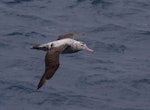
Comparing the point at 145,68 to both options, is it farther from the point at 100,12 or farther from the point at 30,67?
the point at 100,12

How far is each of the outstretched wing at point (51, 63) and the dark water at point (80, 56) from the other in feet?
10.0

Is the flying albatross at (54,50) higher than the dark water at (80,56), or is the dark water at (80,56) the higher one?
the flying albatross at (54,50)

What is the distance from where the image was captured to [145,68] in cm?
2092

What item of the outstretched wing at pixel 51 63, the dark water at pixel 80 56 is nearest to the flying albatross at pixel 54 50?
the outstretched wing at pixel 51 63

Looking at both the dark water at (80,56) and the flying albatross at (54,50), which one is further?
the dark water at (80,56)

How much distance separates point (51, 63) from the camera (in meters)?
15.5

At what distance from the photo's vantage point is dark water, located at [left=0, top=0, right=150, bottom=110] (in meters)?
18.9

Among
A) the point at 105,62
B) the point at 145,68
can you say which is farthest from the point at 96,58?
the point at 145,68

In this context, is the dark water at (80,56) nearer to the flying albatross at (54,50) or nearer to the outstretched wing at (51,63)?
the flying albatross at (54,50)

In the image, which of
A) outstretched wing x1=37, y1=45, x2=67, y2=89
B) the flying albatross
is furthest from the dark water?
outstretched wing x1=37, y1=45, x2=67, y2=89

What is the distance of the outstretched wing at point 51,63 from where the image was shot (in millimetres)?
15125

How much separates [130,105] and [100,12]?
820cm

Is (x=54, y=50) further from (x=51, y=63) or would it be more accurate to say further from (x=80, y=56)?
(x=80, y=56)

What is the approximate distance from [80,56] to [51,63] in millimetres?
6464
